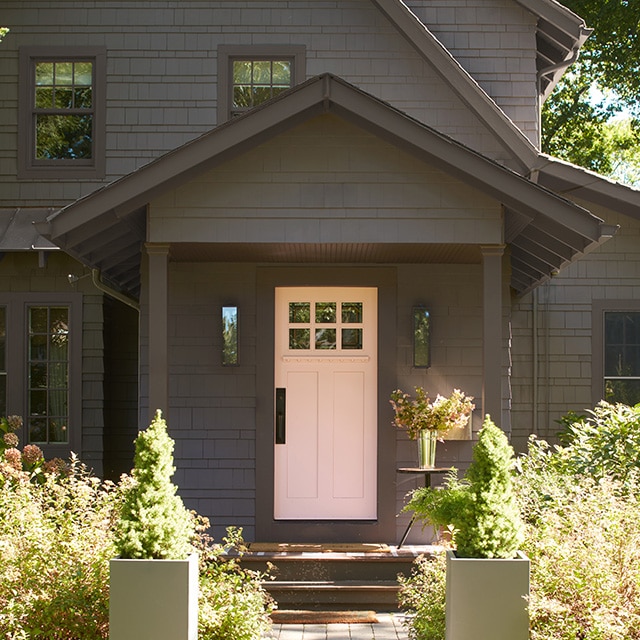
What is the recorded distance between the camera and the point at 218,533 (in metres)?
9.51

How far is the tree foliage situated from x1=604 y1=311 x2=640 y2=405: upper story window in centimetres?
1079

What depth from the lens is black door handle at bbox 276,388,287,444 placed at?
379 inches

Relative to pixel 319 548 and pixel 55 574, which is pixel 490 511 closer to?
pixel 55 574

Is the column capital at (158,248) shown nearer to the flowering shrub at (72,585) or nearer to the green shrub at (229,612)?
the flowering shrub at (72,585)

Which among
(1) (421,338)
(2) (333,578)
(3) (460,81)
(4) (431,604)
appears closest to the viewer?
(4) (431,604)

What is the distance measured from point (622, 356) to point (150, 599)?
24.8ft

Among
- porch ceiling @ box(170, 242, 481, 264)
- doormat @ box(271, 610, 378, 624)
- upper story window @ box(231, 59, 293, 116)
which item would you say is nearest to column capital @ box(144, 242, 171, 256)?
porch ceiling @ box(170, 242, 481, 264)

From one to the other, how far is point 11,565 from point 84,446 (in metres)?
5.37

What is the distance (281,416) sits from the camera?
31.6 ft

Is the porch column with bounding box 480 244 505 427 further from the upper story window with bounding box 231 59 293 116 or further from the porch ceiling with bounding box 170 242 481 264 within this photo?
the upper story window with bounding box 231 59 293 116

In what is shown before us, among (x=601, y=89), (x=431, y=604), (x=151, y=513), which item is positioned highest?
(x=601, y=89)

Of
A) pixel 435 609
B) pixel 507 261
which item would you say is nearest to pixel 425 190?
pixel 507 261

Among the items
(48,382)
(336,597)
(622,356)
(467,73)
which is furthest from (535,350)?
(48,382)

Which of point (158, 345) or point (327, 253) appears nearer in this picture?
point (158, 345)
